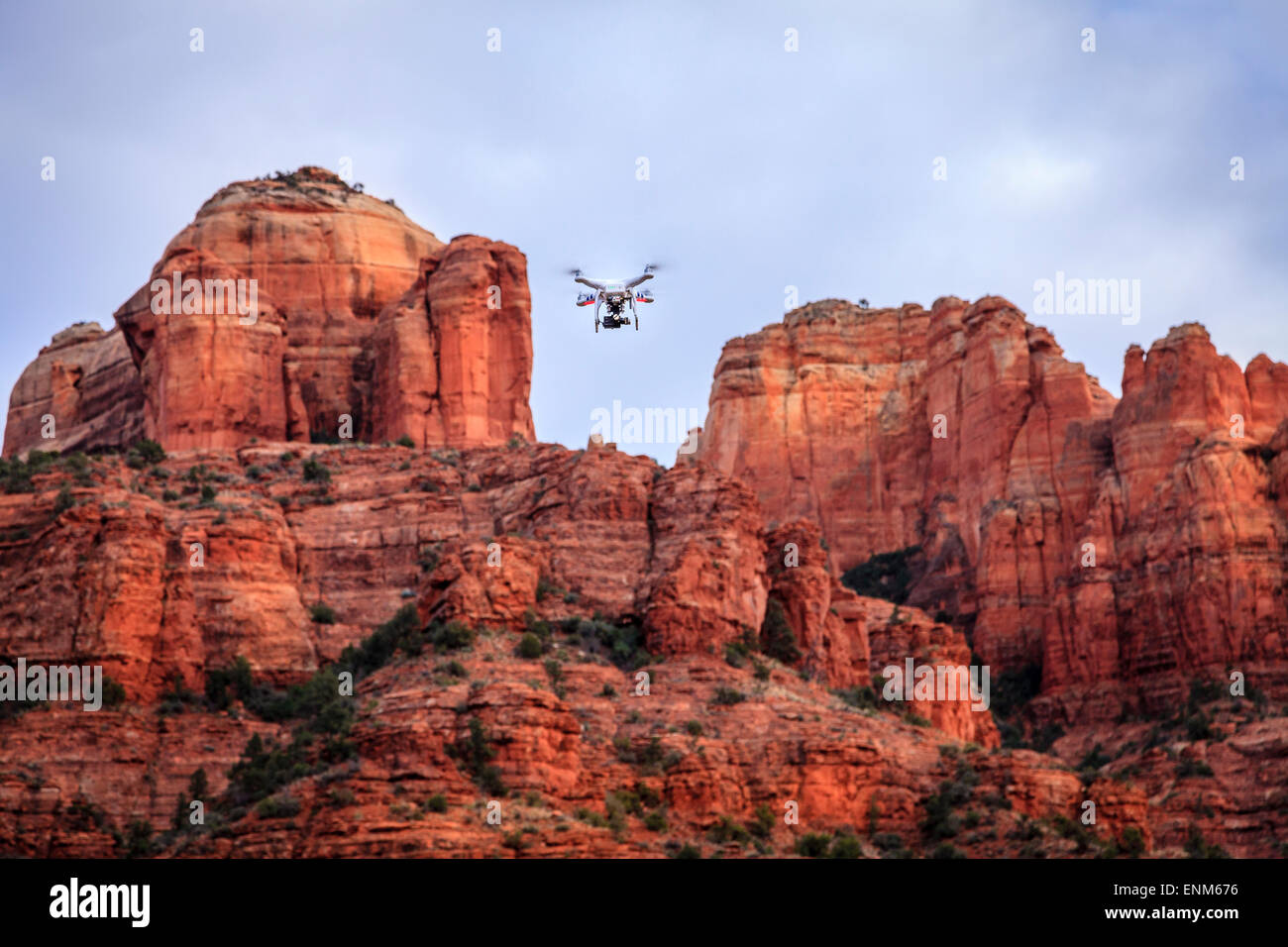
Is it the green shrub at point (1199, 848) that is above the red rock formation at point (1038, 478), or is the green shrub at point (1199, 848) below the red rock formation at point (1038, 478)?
below

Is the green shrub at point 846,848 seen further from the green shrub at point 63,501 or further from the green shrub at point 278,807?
the green shrub at point 63,501

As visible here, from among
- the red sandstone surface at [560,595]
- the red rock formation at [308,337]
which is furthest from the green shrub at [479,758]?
the red rock formation at [308,337]

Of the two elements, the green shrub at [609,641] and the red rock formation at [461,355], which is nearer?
the green shrub at [609,641]

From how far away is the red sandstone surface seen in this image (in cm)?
8750

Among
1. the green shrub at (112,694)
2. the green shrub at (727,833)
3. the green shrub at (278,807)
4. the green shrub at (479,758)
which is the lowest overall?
the green shrub at (727,833)

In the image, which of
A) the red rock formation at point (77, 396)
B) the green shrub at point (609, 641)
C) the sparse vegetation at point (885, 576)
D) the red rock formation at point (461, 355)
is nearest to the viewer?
the green shrub at point (609, 641)

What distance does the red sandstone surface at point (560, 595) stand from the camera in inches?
3445

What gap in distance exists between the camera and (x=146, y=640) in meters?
96.7

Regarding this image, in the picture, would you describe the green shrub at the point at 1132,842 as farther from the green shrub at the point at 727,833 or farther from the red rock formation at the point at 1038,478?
the red rock formation at the point at 1038,478

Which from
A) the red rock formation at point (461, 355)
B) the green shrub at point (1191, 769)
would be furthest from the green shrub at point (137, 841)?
the green shrub at point (1191, 769)

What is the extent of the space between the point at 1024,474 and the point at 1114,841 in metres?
58.9

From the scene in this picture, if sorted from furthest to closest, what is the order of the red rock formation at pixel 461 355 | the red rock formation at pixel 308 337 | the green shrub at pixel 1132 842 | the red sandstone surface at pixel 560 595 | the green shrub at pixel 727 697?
the red rock formation at pixel 461 355 < the red rock formation at pixel 308 337 < the green shrub at pixel 727 697 < the green shrub at pixel 1132 842 < the red sandstone surface at pixel 560 595

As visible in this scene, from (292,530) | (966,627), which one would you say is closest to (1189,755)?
(966,627)

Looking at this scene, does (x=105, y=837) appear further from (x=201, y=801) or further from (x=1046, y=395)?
(x=1046, y=395)
